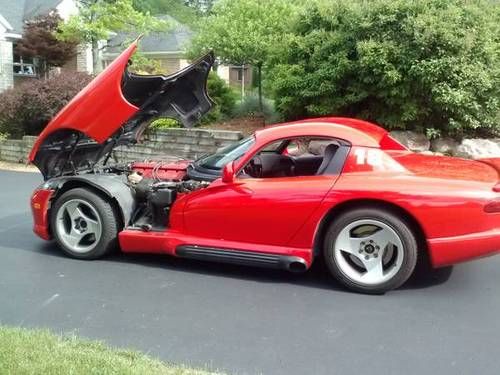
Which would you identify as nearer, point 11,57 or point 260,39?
point 260,39

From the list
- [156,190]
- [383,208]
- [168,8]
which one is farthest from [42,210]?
[168,8]

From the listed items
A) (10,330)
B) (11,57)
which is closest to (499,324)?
(10,330)

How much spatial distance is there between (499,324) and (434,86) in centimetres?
603

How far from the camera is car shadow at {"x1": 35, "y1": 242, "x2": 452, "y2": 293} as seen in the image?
4719 mm

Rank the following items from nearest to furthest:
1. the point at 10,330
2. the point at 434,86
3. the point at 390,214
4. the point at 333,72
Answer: the point at 10,330
the point at 390,214
the point at 434,86
the point at 333,72

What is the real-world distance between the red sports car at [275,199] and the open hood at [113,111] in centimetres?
1

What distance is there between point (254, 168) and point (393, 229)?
151cm

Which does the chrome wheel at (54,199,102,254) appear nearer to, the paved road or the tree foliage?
the paved road

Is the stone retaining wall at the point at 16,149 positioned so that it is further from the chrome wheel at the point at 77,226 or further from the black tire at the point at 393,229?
the black tire at the point at 393,229

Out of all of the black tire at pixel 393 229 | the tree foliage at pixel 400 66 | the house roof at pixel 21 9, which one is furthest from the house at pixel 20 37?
the black tire at pixel 393 229

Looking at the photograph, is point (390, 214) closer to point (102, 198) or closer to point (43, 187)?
point (102, 198)

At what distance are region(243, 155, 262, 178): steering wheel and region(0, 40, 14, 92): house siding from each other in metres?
19.3

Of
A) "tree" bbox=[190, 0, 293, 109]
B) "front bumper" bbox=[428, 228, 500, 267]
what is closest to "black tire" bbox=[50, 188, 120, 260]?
"front bumper" bbox=[428, 228, 500, 267]

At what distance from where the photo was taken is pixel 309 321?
3965mm
